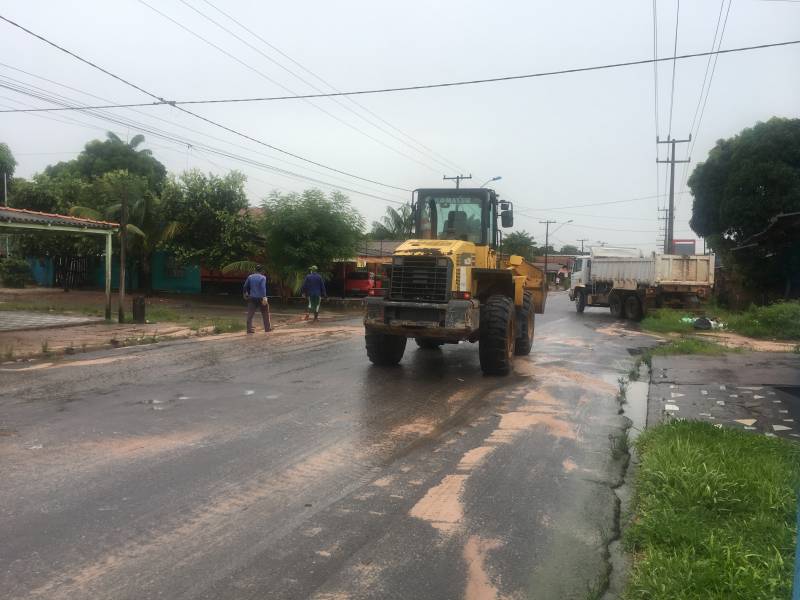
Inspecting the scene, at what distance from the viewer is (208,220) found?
1057 inches

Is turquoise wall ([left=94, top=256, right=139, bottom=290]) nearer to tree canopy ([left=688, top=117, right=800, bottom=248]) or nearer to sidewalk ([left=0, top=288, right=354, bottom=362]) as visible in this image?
sidewalk ([left=0, top=288, right=354, bottom=362])

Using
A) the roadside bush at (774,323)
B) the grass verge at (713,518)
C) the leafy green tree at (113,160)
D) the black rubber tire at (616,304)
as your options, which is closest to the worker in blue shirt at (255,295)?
the grass verge at (713,518)

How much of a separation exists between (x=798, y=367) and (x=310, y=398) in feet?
27.1

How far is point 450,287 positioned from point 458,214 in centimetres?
208

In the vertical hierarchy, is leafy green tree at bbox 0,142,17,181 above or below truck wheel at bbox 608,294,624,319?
above

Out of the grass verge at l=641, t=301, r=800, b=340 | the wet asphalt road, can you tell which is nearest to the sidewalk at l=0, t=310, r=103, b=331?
the wet asphalt road

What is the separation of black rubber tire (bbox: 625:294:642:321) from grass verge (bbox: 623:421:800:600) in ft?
64.7

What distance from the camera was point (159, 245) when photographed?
27.4 metres

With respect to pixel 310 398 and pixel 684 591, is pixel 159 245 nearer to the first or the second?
pixel 310 398

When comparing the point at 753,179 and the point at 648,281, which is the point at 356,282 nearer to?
the point at 648,281

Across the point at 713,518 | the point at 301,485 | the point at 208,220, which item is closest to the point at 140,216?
the point at 208,220

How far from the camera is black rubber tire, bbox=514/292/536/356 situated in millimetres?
13162

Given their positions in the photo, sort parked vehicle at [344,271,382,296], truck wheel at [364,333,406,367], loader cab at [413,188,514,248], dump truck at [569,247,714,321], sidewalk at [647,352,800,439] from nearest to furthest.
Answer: sidewalk at [647,352,800,439] → truck wheel at [364,333,406,367] → loader cab at [413,188,514,248] → dump truck at [569,247,714,321] → parked vehicle at [344,271,382,296]

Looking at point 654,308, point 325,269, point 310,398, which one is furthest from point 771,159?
point 310,398
